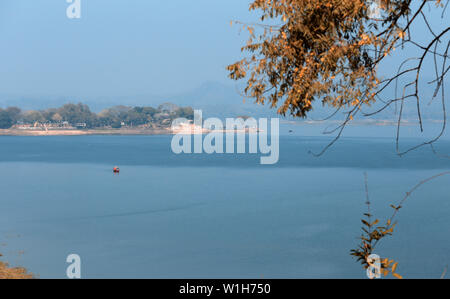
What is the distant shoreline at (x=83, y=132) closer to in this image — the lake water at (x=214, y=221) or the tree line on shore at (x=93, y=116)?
the tree line on shore at (x=93, y=116)

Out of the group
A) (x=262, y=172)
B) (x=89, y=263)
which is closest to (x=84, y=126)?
(x=262, y=172)

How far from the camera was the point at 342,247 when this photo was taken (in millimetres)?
27750

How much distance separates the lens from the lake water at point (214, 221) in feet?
85.5

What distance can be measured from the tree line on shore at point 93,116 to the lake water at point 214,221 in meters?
89.1

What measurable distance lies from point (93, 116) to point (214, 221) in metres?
126

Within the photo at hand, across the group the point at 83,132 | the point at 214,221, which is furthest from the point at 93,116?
the point at 214,221

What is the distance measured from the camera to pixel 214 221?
34.5 m

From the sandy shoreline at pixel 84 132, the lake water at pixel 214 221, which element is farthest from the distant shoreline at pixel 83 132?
the lake water at pixel 214 221

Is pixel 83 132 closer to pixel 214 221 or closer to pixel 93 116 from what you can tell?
pixel 93 116

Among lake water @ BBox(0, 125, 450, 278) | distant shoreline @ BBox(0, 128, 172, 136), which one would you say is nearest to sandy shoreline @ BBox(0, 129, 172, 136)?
distant shoreline @ BBox(0, 128, 172, 136)

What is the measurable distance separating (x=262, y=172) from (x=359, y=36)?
172 ft
